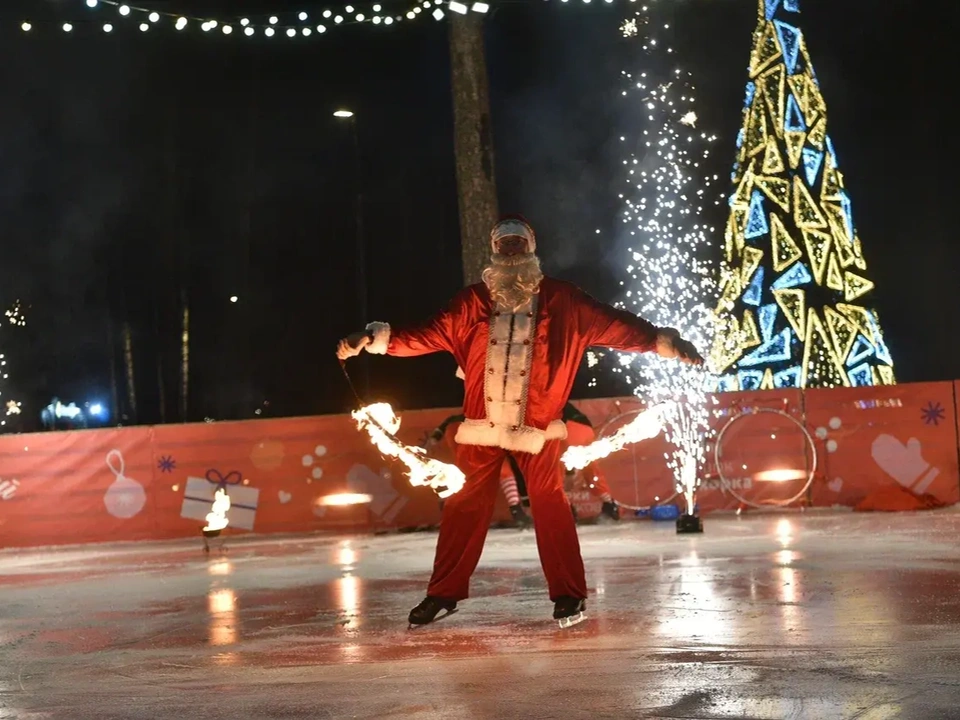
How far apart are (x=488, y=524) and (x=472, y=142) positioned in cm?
864

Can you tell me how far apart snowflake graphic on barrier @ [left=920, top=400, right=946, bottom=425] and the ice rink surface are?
15.4 ft

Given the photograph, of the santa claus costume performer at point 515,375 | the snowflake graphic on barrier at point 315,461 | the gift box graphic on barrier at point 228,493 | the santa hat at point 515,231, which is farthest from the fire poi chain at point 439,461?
the gift box graphic on barrier at point 228,493

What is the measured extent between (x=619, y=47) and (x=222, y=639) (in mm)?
19153

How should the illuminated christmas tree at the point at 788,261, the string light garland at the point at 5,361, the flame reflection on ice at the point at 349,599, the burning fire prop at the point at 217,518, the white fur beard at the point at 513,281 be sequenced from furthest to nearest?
the string light garland at the point at 5,361 → the illuminated christmas tree at the point at 788,261 → the burning fire prop at the point at 217,518 → the flame reflection on ice at the point at 349,599 → the white fur beard at the point at 513,281

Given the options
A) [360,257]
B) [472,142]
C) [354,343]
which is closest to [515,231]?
[354,343]

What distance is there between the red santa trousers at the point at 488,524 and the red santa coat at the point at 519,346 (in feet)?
0.33

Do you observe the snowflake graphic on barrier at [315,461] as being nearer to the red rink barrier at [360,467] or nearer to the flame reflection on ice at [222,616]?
the red rink barrier at [360,467]

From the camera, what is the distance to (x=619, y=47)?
2317 centimetres

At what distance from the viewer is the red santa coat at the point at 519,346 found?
5.92 m

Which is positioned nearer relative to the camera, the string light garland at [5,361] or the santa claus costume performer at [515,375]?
the santa claus costume performer at [515,375]

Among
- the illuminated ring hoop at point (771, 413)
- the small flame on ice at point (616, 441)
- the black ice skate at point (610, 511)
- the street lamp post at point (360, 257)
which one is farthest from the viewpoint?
the street lamp post at point (360, 257)

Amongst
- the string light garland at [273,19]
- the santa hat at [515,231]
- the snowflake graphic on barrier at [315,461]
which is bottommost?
the snowflake graphic on barrier at [315,461]

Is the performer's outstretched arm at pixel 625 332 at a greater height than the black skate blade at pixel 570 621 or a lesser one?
greater

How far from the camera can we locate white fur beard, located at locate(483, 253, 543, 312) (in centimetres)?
602
